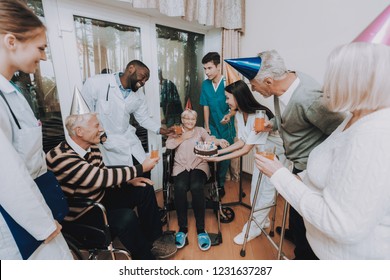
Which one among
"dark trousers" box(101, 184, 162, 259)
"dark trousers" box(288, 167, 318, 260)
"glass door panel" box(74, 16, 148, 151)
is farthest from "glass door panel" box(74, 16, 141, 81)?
"dark trousers" box(288, 167, 318, 260)

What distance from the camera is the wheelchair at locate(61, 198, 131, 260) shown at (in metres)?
1.22

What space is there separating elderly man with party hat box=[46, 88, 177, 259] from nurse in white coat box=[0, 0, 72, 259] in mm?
425

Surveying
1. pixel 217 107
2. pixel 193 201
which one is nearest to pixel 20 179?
pixel 193 201

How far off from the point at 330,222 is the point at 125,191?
1.42m

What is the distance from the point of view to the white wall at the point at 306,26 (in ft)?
6.29

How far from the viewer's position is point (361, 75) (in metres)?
0.61

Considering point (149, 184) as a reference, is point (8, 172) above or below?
above

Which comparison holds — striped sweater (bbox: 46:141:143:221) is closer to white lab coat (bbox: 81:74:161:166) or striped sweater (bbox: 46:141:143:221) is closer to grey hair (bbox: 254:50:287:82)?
white lab coat (bbox: 81:74:161:166)

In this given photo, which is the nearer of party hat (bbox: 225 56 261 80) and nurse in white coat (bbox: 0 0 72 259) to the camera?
nurse in white coat (bbox: 0 0 72 259)

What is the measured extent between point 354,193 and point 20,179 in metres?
1.02

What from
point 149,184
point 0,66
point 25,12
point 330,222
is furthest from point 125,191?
point 330,222

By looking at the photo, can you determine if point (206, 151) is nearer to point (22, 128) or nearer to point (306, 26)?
point (22, 128)

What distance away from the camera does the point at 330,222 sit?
2.10ft

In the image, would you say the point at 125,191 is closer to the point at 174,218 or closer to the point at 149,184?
the point at 149,184
